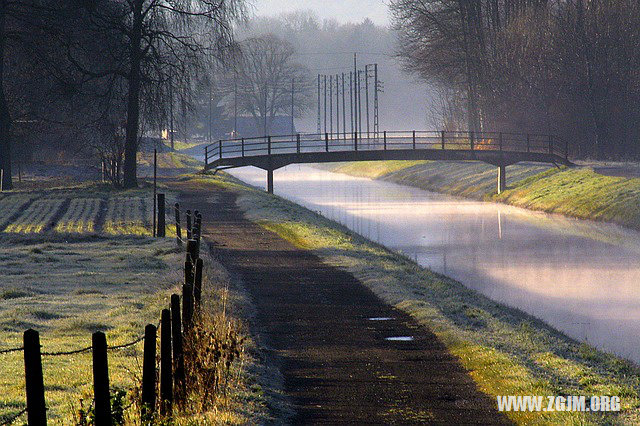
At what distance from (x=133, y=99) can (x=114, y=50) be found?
2.47 m

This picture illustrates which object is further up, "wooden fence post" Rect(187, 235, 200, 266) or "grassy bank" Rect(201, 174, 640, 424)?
"wooden fence post" Rect(187, 235, 200, 266)

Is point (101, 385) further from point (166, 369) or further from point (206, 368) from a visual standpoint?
point (206, 368)

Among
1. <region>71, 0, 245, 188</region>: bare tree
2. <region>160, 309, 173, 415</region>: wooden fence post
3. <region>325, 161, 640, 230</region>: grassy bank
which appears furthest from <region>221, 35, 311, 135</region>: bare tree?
<region>160, 309, 173, 415</region>: wooden fence post

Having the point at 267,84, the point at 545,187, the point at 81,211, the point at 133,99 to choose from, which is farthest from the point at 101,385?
the point at 267,84

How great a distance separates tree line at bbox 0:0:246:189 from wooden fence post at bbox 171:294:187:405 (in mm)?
34516

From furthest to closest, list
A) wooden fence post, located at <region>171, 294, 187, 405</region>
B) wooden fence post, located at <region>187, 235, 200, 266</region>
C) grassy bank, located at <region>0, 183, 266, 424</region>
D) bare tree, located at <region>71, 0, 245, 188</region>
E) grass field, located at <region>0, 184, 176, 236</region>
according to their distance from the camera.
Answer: bare tree, located at <region>71, 0, 245, 188</region>, grass field, located at <region>0, 184, 176, 236</region>, wooden fence post, located at <region>187, 235, 200, 266</region>, grassy bank, located at <region>0, 183, 266, 424</region>, wooden fence post, located at <region>171, 294, 187, 405</region>

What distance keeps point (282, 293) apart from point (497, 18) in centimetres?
5525

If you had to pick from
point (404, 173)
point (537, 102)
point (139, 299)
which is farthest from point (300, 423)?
point (404, 173)

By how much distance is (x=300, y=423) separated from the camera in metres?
10.5

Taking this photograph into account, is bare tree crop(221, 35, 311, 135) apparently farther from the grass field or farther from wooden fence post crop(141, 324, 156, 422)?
wooden fence post crop(141, 324, 156, 422)

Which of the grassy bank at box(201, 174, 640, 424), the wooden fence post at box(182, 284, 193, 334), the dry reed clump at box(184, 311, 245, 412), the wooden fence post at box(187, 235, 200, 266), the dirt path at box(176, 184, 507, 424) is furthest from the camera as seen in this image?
the wooden fence post at box(187, 235, 200, 266)

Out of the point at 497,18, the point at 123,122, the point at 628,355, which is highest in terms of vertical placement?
the point at 497,18

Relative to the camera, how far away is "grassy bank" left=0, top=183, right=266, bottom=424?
10.7 meters

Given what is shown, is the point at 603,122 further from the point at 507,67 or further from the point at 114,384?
the point at 114,384
